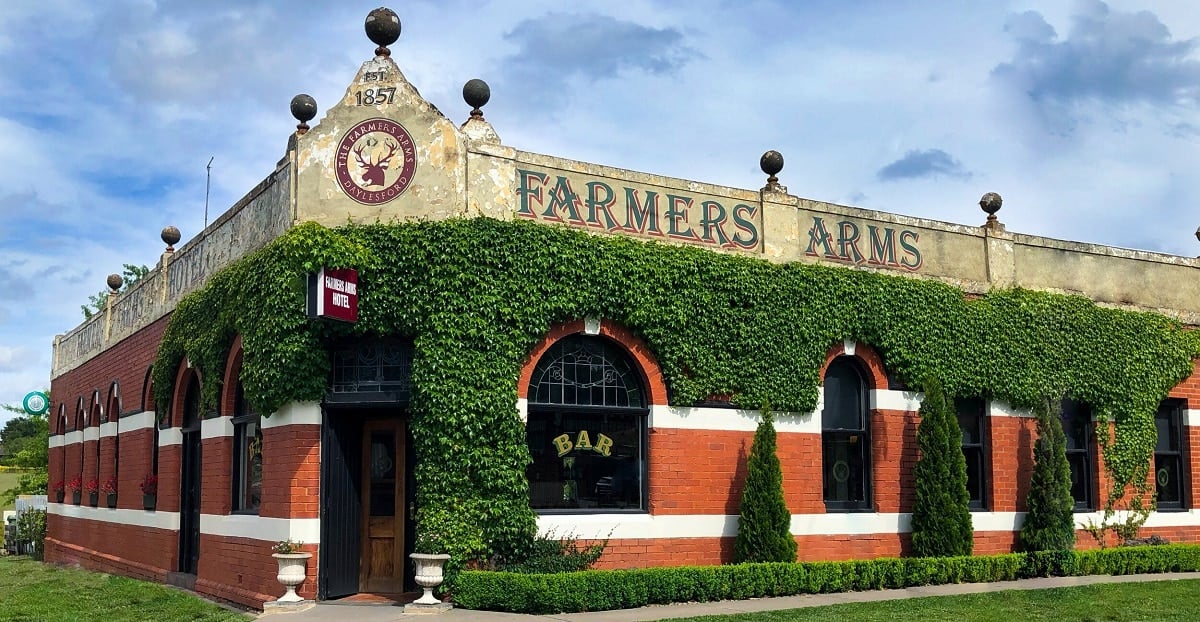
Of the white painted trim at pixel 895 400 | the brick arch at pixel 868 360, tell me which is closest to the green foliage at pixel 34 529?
the brick arch at pixel 868 360

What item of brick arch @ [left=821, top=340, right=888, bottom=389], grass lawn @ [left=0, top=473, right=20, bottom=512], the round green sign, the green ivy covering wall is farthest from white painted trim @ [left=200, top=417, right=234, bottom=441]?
grass lawn @ [left=0, top=473, right=20, bottom=512]

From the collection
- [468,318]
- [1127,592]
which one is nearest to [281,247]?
[468,318]

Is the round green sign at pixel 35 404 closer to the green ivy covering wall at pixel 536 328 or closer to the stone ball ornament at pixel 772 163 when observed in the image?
the green ivy covering wall at pixel 536 328

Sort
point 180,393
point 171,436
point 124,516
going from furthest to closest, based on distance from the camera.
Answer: point 124,516
point 171,436
point 180,393

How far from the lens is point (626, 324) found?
1570cm

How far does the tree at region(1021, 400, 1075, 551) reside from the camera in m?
17.9

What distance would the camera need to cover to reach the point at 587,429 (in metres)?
15.5

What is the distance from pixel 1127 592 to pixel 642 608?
22.2 ft

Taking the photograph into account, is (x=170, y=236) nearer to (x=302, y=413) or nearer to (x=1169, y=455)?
(x=302, y=413)

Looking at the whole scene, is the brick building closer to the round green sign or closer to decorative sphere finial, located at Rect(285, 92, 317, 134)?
decorative sphere finial, located at Rect(285, 92, 317, 134)

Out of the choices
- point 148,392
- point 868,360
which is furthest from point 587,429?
point 148,392

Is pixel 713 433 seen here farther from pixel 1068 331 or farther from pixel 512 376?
pixel 1068 331

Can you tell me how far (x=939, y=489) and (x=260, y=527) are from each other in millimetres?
9570

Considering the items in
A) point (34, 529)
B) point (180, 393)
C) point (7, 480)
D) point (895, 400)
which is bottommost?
point (34, 529)
